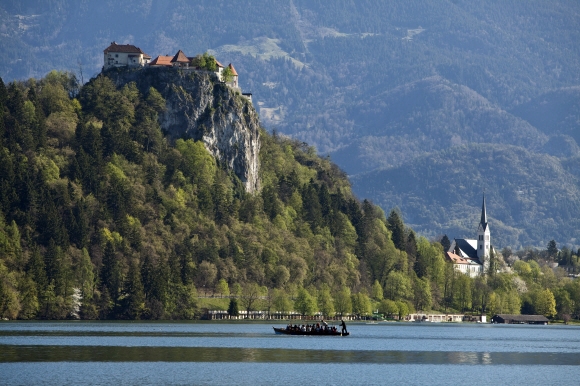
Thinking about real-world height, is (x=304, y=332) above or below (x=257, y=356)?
above

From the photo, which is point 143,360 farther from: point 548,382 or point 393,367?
point 548,382

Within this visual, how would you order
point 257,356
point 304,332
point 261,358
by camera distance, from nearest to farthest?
point 261,358, point 257,356, point 304,332

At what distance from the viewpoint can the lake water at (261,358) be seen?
103500mm

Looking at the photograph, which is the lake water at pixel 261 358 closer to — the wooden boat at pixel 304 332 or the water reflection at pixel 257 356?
the water reflection at pixel 257 356

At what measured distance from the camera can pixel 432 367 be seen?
120062 millimetres

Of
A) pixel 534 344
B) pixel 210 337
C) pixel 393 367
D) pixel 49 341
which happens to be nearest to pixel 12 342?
pixel 49 341

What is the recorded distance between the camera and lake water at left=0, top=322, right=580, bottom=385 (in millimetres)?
103500

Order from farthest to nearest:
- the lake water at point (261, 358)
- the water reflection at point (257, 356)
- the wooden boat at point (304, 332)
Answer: the wooden boat at point (304, 332) < the water reflection at point (257, 356) < the lake water at point (261, 358)

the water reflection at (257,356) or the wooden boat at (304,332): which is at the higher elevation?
the wooden boat at (304,332)

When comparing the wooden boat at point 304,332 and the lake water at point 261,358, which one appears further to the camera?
the wooden boat at point 304,332

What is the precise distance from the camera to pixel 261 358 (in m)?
123

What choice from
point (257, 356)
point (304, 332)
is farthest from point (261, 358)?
point (304, 332)

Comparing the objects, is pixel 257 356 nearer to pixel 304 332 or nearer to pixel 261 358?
pixel 261 358

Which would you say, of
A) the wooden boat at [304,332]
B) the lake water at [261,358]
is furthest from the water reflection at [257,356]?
the wooden boat at [304,332]
